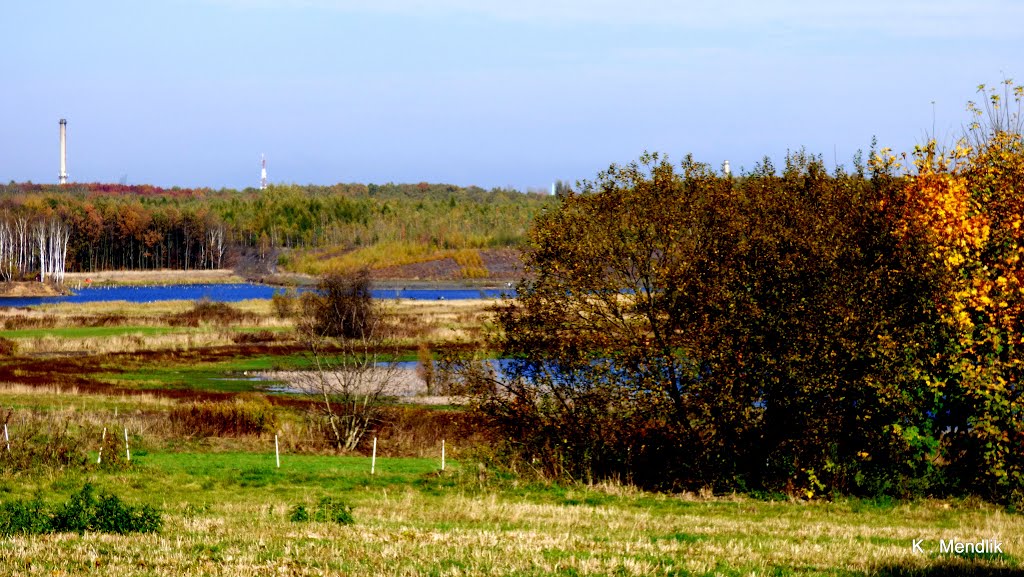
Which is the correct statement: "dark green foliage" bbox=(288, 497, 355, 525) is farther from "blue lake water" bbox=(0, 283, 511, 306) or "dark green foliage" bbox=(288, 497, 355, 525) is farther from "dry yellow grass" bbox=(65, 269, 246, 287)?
"dry yellow grass" bbox=(65, 269, 246, 287)

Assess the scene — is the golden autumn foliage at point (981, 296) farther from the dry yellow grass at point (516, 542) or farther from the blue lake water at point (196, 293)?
the blue lake water at point (196, 293)

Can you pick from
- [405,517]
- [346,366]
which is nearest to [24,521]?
[405,517]

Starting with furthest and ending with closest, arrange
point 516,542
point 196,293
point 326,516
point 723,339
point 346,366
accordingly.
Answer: point 196,293 → point 346,366 → point 723,339 → point 326,516 → point 516,542

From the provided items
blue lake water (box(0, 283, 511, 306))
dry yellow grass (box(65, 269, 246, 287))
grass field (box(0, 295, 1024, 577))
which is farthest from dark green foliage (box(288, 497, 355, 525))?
dry yellow grass (box(65, 269, 246, 287))

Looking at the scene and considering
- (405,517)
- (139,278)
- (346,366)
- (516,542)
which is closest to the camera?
(516,542)

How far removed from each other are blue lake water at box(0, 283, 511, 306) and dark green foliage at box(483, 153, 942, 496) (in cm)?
10638

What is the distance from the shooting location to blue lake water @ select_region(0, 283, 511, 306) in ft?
464

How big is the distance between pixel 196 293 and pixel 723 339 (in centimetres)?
14615

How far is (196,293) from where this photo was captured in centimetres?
16250

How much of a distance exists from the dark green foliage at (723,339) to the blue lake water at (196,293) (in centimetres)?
10638

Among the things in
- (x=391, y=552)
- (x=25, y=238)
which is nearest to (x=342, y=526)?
(x=391, y=552)

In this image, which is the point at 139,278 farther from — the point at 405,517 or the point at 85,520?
the point at 85,520

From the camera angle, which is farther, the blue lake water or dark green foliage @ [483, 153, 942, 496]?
the blue lake water

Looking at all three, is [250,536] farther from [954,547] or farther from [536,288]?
[536,288]
